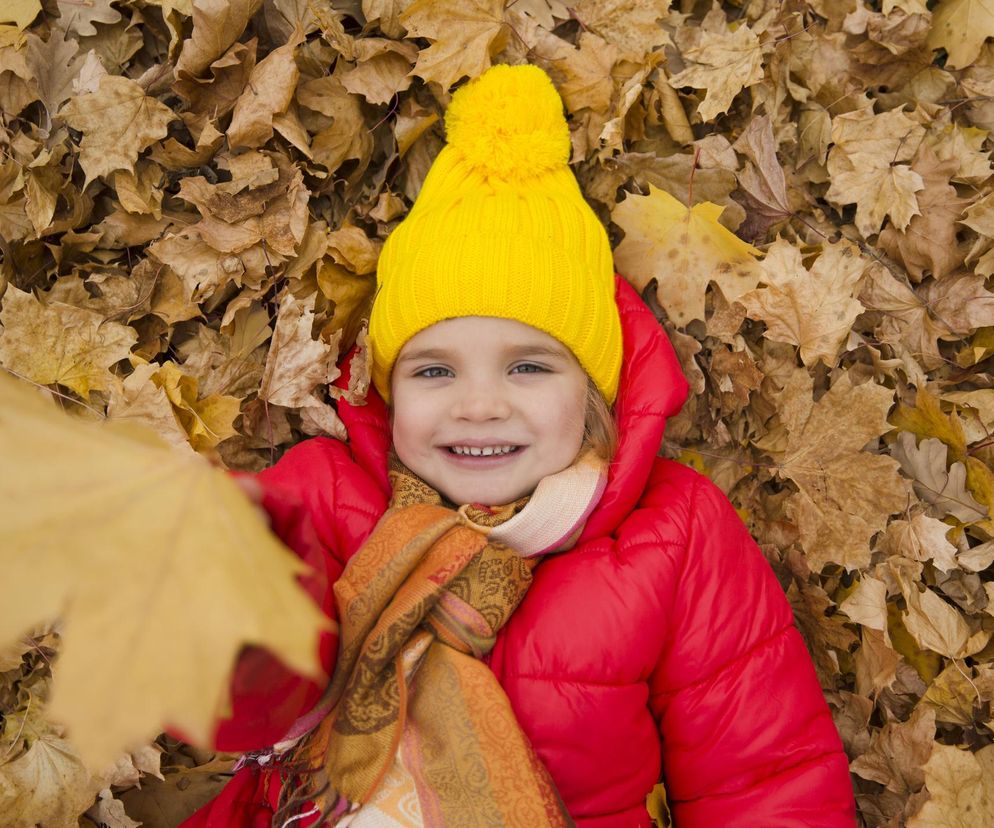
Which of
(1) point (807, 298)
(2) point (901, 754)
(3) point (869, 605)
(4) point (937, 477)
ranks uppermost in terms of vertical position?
(1) point (807, 298)

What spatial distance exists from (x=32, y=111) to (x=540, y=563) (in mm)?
1823

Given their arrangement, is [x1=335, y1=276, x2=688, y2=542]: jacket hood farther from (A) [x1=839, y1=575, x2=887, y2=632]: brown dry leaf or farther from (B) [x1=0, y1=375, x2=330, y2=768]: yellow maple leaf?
(B) [x1=0, y1=375, x2=330, y2=768]: yellow maple leaf

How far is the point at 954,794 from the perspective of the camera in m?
1.76

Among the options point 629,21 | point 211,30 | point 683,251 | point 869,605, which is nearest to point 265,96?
point 211,30

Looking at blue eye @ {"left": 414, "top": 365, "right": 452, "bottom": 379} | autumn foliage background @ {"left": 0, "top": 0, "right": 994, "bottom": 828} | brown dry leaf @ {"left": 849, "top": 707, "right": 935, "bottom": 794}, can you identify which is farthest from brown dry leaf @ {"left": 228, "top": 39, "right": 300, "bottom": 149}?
brown dry leaf @ {"left": 849, "top": 707, "right": 935, "bottom": 794}

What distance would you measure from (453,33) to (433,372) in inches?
37.2

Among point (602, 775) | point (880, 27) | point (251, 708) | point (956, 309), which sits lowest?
point (602, 775)

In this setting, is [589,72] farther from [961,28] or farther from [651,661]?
[651,661]

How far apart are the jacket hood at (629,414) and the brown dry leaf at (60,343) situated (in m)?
0.61

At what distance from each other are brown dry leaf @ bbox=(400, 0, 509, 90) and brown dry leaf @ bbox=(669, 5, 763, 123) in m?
0.54

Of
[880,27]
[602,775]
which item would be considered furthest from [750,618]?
[880,27]

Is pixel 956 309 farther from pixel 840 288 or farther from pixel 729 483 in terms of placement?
pixel 729 483

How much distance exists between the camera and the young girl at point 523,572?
1510 mm

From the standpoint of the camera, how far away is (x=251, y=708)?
1177 mm
